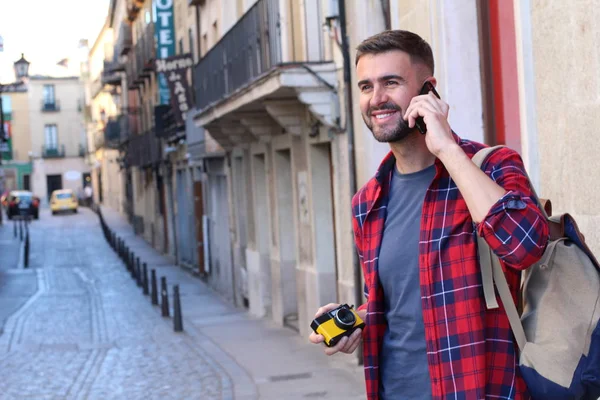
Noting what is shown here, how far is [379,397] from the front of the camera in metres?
2.87

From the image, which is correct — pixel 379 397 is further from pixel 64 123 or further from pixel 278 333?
pixel 64 123

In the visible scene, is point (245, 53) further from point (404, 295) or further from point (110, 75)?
point (110, 75)

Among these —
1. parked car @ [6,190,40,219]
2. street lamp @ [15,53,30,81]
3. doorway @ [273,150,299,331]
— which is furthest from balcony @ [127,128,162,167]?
doorway @ [273,150,299,331]

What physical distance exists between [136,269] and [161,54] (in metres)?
6.25

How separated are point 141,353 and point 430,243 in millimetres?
11090

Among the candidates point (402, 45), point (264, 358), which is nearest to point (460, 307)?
point (402, 45)

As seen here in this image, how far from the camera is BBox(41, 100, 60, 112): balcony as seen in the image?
84.4m

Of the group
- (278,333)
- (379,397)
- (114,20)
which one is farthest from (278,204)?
(114,20)

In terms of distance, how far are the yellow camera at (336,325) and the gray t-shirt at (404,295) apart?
94 millimetres

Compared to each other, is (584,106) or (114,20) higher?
(114,20)

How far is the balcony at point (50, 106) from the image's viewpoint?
84438 mm

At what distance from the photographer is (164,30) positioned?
87.2 feet

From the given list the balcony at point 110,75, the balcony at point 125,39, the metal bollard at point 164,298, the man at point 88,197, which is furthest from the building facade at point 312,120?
the man at point 88,197

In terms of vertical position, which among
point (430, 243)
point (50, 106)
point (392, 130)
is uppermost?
point (50, 106)
